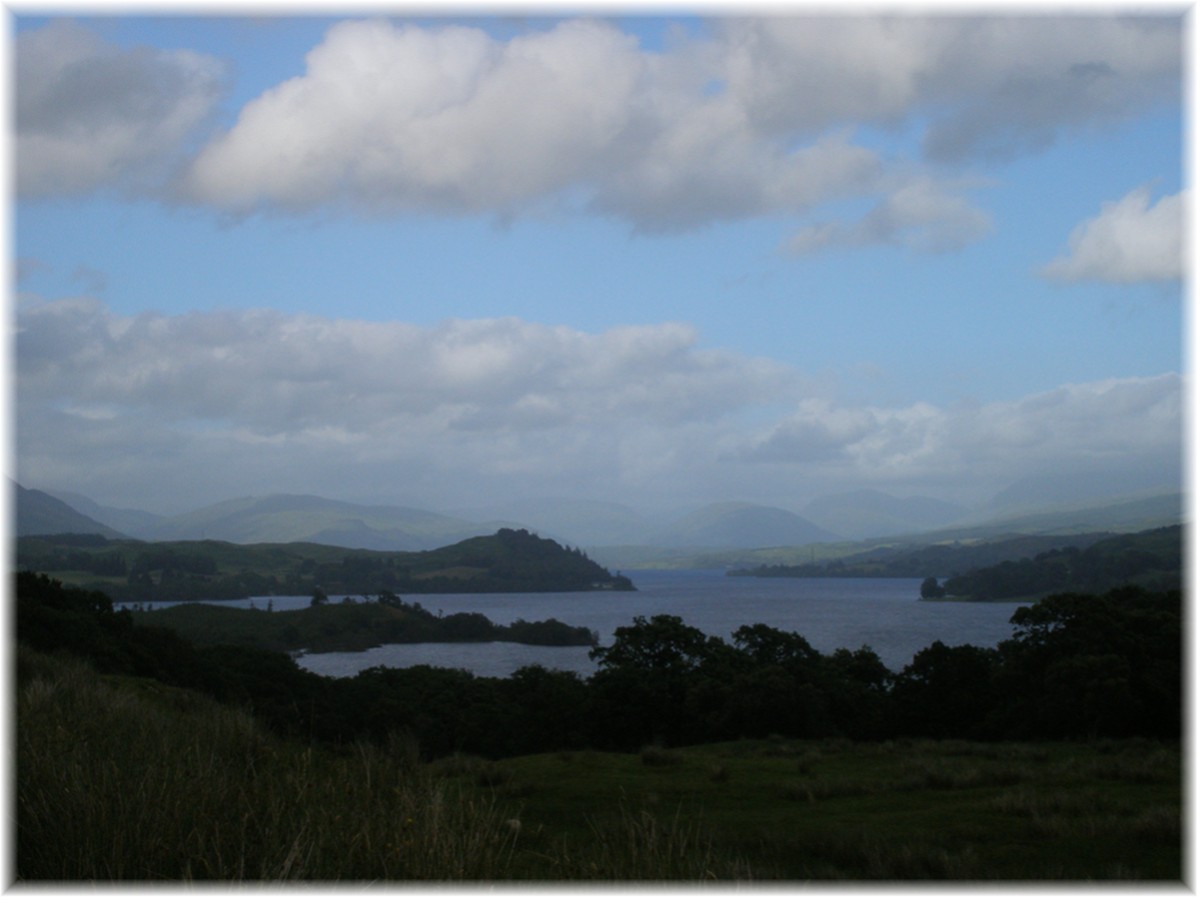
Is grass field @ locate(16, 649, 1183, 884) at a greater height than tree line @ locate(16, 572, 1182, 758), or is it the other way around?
grass field @ locate(16, 649, 1183, 884)

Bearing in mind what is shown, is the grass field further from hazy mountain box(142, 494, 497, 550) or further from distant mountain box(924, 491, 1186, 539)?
hazy mountain box(142, 494, 497, 550)

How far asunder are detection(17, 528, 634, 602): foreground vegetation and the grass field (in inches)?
1656

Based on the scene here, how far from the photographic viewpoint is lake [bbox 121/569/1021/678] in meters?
45.6

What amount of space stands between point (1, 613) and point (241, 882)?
2.11 meters

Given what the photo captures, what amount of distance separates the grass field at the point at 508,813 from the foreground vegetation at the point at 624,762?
0.09 feet

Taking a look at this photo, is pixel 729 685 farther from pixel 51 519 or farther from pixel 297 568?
pixel 297 568

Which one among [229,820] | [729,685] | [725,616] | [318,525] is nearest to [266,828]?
[229,820]

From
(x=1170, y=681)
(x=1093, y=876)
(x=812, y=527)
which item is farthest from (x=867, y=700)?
(x=812, y=527)

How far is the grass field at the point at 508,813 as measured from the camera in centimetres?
391

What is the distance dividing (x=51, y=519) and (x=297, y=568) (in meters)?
21.6

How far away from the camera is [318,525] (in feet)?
377

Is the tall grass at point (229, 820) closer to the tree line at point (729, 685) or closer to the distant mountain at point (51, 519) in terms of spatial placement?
the tree line at point (729, 685)

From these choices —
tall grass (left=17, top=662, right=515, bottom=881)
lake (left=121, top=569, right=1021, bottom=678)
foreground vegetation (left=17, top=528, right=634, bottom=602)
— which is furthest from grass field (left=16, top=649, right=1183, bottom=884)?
foreground vegetation (left=17, top=528, right=634, bottom=602)

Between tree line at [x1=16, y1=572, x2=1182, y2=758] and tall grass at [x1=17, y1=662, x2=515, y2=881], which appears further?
tree line at [x1=16, y1=572, x2=1182, y2=758]
